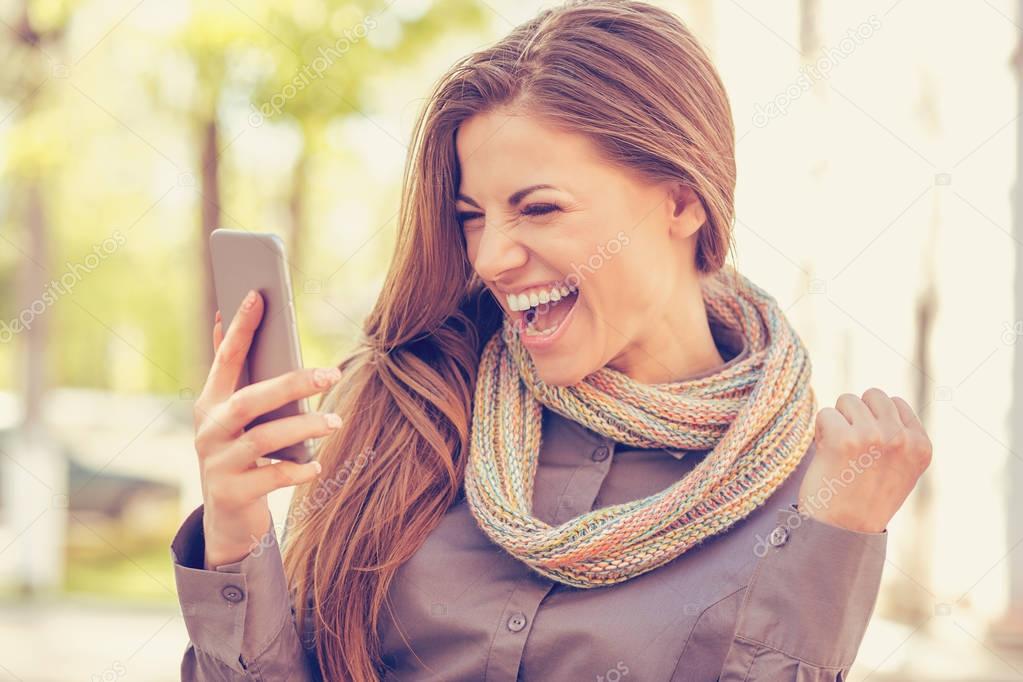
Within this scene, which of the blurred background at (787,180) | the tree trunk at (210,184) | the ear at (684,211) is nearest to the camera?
the ear at (684,211)

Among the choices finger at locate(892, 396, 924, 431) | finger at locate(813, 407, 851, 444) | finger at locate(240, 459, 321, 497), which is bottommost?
finger at locate(240, 459, 321, 497)

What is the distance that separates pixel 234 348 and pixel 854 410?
3.12 ft

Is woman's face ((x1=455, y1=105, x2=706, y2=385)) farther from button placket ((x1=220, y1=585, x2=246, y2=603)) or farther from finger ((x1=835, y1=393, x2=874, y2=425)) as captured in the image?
button placket ((x1=220, y1=585, x2=246, y2=603))

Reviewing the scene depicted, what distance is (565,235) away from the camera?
6.88 feet

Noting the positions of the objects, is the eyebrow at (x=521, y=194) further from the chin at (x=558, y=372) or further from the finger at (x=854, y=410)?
the finger at (x=854, y=410)

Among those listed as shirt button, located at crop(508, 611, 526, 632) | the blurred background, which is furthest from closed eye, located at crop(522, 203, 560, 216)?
the blurred background

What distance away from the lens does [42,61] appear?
6820mm

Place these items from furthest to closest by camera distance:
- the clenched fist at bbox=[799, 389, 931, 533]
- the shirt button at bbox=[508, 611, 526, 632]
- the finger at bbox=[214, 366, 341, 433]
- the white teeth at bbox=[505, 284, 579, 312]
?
the white teeth at bbox=[505, 284, 579, 312], the shirt button at bbox=[508, 611, 526, 632], the clenched fist at bbox=[799, 389, 931, 533], the finger at bbox=[214, 366, 341, 433]

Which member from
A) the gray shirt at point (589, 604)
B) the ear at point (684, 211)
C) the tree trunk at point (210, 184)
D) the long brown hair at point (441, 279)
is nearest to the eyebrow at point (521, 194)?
the long brown hair at point (441, 279)

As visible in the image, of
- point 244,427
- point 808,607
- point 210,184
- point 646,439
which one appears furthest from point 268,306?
Answer: point 210,184

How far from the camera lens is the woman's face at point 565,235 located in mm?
2102

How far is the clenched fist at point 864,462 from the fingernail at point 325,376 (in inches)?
29.8

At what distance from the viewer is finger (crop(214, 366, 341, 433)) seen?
1618 mm

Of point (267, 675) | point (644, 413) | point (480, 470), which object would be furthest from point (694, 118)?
point (267, 675)
